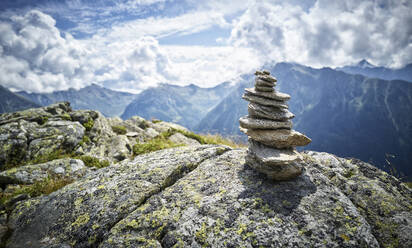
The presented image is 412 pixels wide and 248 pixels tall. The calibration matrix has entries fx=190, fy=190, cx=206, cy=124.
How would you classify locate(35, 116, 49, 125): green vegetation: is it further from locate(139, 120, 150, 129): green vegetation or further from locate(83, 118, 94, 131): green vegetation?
locate(139, 120, 150, 129): green vegetation

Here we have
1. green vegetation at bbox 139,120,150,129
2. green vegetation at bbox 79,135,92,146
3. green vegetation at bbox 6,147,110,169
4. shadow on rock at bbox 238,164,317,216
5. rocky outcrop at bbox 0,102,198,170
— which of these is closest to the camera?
shadow on rock at bbox 238,164,317,216

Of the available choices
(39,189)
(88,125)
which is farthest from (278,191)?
(88,125)

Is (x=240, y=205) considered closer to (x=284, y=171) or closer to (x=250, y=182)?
(x=250, y=182)

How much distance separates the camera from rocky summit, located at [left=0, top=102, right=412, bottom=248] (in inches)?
185

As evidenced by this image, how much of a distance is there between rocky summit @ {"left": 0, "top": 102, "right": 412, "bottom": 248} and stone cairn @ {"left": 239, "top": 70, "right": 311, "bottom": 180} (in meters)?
0.06

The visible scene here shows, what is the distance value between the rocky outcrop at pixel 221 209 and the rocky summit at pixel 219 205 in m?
0.03

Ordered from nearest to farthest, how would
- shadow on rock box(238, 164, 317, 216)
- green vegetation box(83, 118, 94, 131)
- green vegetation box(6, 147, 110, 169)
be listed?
shadow on rock box(238, 164, 317, 216) → green vegetation box(6, 147, 110, 169) → green vegetation box(83, 118, 94, 131)

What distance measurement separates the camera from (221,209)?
212 inches

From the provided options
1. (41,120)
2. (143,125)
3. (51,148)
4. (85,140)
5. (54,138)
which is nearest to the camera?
(51,148)

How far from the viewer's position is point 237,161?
7500mm

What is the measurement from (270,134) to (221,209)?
3085 mm

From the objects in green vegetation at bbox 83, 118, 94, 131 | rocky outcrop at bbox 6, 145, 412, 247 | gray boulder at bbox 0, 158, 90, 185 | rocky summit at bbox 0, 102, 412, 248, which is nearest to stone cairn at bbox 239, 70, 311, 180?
rocky summit at bbox 0, 102, 412, 248

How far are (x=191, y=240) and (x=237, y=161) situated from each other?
3.51m

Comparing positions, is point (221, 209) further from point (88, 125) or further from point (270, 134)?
point (88, 125)
